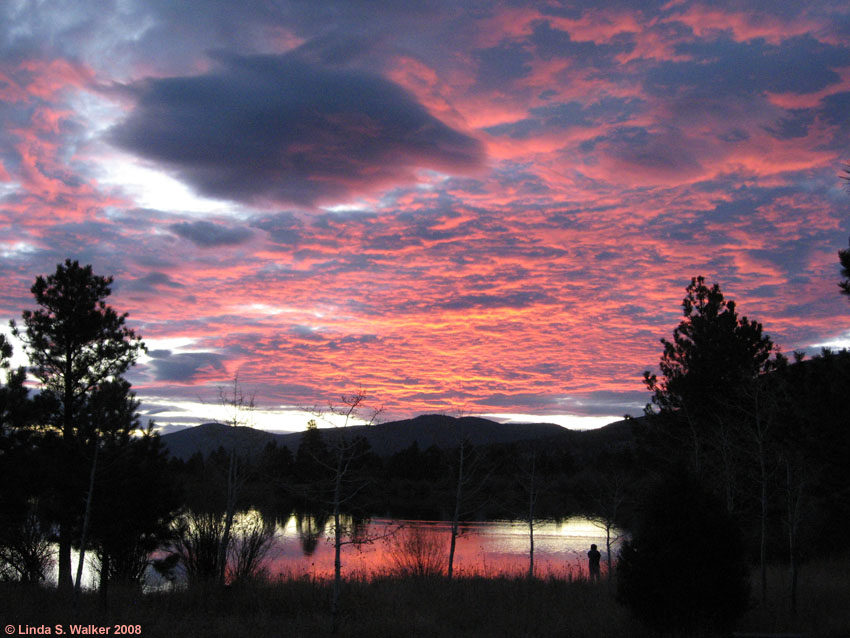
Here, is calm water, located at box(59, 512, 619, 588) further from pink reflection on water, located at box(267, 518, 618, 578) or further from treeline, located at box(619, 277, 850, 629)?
treeline, located at box(619, 277, 850, 629)

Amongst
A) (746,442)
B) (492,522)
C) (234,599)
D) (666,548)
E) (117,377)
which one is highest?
(117,377)

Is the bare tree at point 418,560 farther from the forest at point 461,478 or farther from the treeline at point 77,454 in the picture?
the treeline at point 77,454

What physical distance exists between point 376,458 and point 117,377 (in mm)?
86900

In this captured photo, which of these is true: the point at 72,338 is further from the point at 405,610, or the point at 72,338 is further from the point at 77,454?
the point at 405,610

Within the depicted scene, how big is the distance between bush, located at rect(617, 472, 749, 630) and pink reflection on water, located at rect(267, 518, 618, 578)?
1304cm

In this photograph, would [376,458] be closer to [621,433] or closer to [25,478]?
[621,433]

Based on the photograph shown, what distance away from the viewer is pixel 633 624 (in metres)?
14.6

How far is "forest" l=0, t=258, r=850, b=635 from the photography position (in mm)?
13906

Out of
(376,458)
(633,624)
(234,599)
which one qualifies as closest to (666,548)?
(633,624)

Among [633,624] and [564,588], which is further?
[564,588]

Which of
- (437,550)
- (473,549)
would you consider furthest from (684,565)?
(473,549)

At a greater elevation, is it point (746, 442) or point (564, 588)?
point (746, 442)

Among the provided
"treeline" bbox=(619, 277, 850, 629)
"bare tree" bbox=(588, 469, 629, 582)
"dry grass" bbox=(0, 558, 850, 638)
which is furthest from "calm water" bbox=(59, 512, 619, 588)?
"treeline" bbox=(619, 277, 850, 629)

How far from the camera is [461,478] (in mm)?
27422
